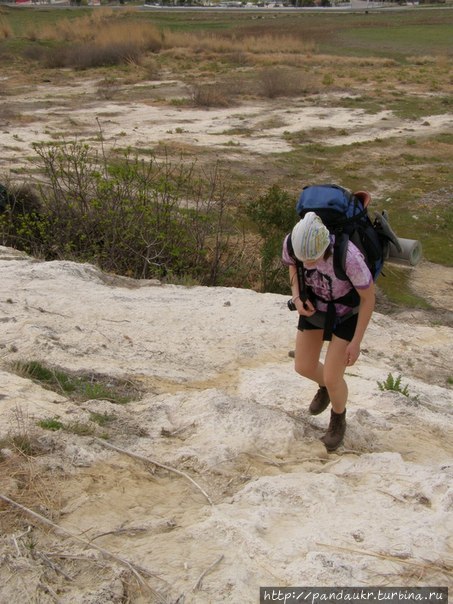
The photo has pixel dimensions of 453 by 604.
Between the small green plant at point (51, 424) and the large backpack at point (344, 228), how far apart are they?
1459 millimetres

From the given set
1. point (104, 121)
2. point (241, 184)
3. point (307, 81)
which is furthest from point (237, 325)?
point (307, 81)

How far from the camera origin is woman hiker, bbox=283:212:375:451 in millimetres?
3467

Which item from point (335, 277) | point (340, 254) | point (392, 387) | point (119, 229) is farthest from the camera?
point (119, 229)

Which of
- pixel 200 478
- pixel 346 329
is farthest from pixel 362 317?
pixel 200 478

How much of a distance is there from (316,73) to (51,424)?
2935cm

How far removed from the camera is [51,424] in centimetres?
382

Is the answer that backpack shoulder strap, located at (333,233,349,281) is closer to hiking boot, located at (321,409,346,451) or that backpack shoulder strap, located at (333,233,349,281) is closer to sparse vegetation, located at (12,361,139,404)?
hiking boot, located at (321,409,346,451)

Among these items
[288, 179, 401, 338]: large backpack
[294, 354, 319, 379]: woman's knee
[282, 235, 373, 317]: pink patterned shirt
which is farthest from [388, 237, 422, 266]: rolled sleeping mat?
[294, 354, 319, 379]: woman's knee

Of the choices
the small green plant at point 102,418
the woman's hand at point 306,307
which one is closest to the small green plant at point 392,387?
the woman's hand at point 306,307

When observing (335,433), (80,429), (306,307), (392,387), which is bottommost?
(392,387)

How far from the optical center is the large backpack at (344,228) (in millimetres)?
3541

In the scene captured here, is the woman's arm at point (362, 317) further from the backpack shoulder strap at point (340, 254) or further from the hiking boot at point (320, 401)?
the hiking boot at point (320, 401)

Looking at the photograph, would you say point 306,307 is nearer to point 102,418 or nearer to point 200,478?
point 200,478

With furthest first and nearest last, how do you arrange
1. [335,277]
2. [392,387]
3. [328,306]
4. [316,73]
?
[316,73] → [392,387] → [328,306] → [335,277]
